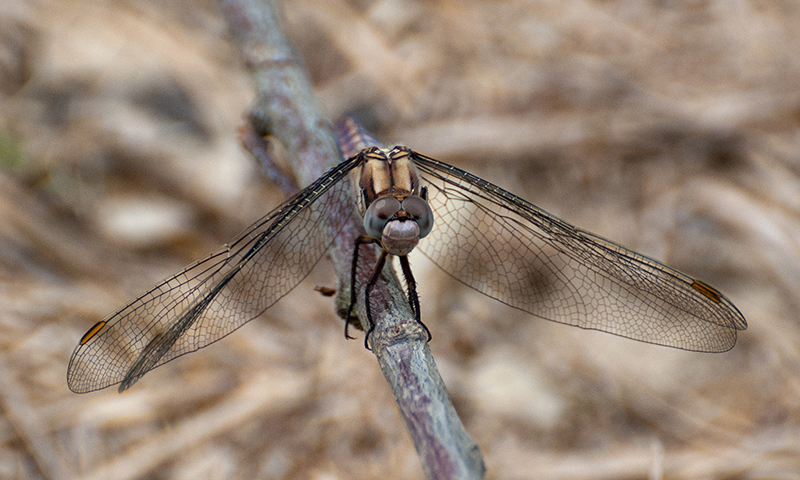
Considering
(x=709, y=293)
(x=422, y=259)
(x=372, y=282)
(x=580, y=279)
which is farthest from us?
(x=422, y=259)

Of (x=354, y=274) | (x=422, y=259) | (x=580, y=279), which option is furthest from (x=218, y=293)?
(x=422, y=259)

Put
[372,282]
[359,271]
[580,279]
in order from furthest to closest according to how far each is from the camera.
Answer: [580,279] → [359,271] → [372,282]

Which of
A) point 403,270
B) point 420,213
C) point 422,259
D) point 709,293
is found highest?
point 422,259

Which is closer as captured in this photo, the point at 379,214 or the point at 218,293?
the point at 379,214

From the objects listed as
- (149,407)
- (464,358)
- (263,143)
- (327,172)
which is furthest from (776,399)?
(149,407)

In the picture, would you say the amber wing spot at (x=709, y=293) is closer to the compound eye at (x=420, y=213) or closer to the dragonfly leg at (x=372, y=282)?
the compound eye at (x=420, y=213)

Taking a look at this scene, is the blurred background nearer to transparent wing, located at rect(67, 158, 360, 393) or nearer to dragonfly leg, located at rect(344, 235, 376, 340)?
transparent wing, located at rect(67, 158, 360, 393)

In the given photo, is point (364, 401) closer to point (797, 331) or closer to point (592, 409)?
point (592, 409)

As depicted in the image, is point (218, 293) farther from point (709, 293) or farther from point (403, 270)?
point (709, 293)
